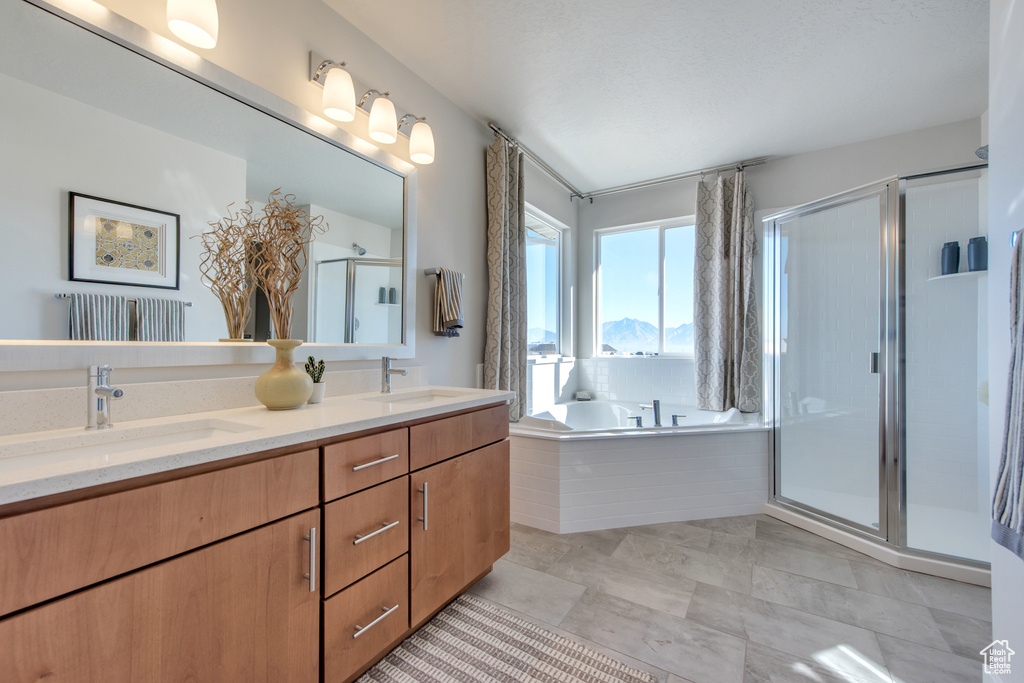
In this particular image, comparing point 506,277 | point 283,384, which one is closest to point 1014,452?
point 283,384

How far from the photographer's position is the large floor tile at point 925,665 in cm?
138

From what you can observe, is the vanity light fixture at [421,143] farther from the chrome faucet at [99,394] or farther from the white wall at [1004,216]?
the white wall at [1004,216]

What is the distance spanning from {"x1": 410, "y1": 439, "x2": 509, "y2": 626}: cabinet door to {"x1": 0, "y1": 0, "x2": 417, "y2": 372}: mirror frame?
724 mm

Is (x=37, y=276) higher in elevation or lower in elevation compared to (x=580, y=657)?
higher

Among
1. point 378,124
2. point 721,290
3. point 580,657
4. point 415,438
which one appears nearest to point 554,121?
point 378,124

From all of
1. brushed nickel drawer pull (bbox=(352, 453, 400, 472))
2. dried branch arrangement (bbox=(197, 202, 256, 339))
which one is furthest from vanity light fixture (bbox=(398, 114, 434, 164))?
brushed nickel drawer pull (bbox=(352, 453, 400, 472))

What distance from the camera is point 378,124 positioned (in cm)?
193

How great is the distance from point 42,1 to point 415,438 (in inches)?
60.0

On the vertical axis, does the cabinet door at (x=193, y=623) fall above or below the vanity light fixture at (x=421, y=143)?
below

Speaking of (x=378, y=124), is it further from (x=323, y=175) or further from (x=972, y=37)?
(x=972, y=37)

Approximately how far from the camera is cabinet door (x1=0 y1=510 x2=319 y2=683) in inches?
28.7

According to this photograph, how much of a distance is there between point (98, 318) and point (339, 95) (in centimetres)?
117

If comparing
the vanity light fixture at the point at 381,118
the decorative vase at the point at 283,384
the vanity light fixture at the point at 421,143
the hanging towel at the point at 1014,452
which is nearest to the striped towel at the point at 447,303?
the vanity light fixture at the point at 421,143

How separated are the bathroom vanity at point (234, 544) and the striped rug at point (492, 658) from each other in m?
0.11
